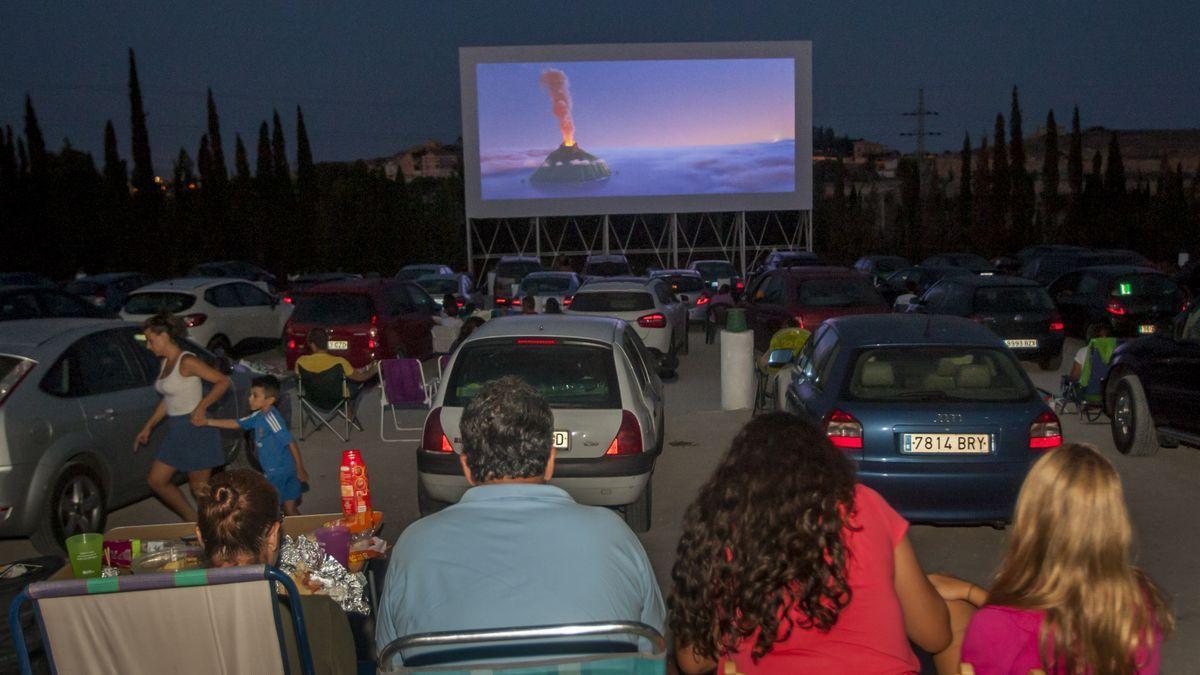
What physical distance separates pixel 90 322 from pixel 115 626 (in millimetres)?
5396

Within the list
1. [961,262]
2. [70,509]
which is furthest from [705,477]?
[961,262]

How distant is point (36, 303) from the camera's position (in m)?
17.3

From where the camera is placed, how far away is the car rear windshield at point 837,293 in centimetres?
1459

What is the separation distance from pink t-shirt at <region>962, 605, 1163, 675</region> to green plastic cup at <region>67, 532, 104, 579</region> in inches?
141

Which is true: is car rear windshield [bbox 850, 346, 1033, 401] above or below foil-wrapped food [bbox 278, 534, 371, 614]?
above

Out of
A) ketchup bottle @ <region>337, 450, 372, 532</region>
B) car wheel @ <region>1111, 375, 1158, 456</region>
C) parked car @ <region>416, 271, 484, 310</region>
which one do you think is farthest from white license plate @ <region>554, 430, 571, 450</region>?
parked car @ <region>416, 271, 484, 310</region>

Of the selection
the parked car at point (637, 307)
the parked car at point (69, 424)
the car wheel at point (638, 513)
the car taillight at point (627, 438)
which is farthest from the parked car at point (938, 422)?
the parked car at point (637, 307)

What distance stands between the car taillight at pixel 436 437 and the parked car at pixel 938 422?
8.19 ft

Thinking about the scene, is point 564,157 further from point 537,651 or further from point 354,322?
point 537,651

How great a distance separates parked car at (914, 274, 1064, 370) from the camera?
49.2 ft

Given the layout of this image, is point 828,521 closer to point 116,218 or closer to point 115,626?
point 115,626

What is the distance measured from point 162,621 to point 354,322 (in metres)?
11.6

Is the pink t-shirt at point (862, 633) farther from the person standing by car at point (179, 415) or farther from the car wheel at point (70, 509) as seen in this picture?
the car wheel at point (70, 509)

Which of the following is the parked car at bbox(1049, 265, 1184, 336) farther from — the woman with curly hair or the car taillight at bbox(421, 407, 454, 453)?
the woman with curly hair
